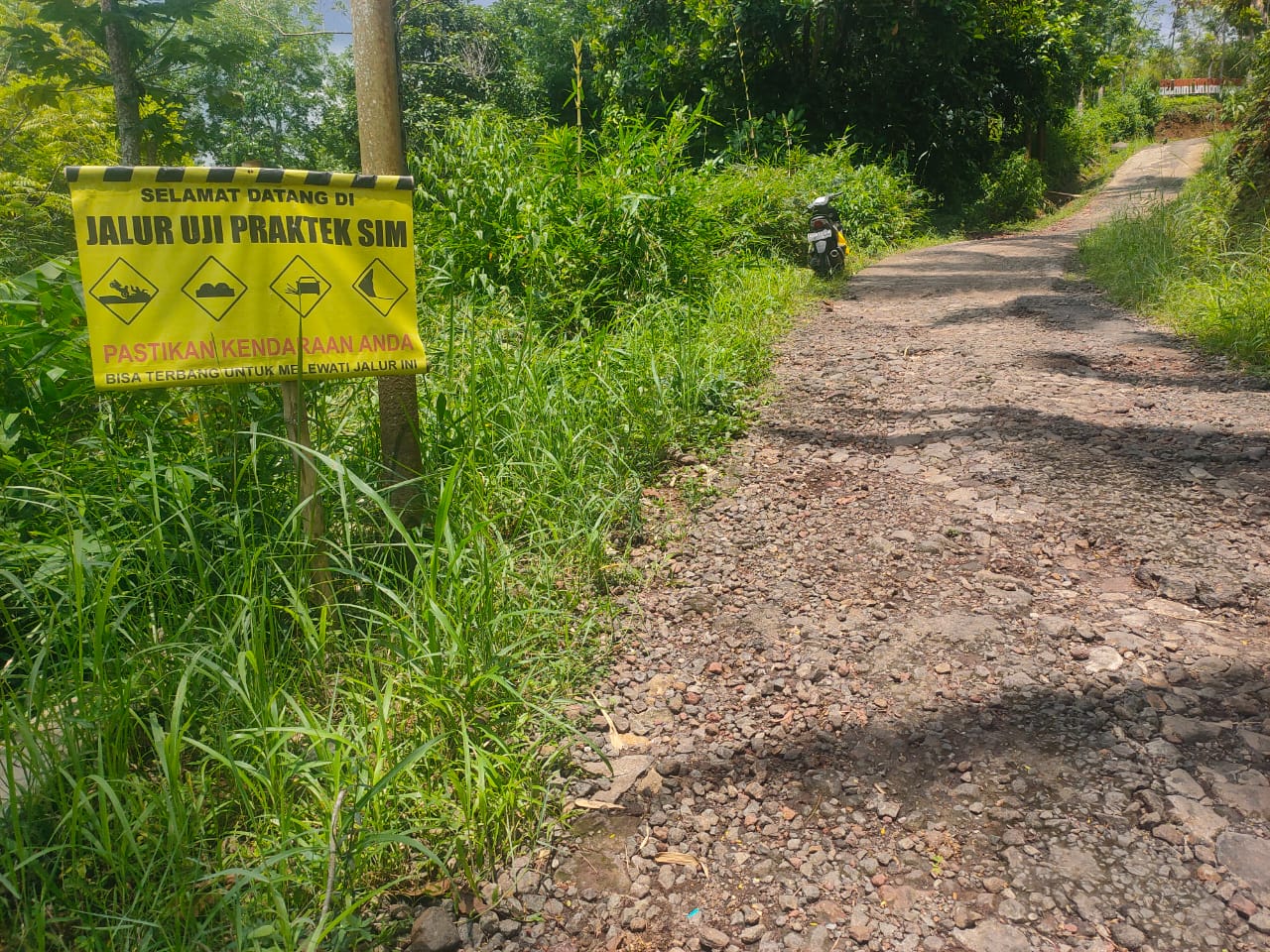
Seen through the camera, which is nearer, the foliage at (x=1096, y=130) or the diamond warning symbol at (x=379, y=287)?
the diamond warning symbol at (x=379, y=287)

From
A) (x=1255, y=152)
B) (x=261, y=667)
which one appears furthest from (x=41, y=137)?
(x=1255, y=152)

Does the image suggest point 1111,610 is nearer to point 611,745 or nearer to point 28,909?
point 611,745


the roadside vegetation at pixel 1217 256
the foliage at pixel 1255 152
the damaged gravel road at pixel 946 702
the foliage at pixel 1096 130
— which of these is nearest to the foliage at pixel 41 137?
the damaged gravel road at pixel 946 702

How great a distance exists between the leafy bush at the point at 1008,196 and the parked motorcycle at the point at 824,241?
8.71 m

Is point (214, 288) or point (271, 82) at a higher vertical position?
point (271, 82)

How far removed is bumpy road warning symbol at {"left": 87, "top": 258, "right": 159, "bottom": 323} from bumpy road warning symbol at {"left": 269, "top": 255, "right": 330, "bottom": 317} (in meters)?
0.25

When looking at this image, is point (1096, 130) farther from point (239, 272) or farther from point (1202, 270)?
point (239, 272)

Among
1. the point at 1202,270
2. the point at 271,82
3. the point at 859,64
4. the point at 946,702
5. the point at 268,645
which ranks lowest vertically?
the point at 946,702

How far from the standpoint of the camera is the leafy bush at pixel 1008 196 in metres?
15.5

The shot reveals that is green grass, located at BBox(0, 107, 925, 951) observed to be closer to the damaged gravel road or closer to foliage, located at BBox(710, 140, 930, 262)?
the damaged gravel road

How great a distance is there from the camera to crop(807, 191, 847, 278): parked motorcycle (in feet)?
25.3

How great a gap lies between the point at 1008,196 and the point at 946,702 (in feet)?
51.6

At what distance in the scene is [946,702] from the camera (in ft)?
6.90

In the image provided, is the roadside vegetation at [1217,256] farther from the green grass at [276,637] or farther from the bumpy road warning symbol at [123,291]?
the bumpy road warning symbol at [123,291]
